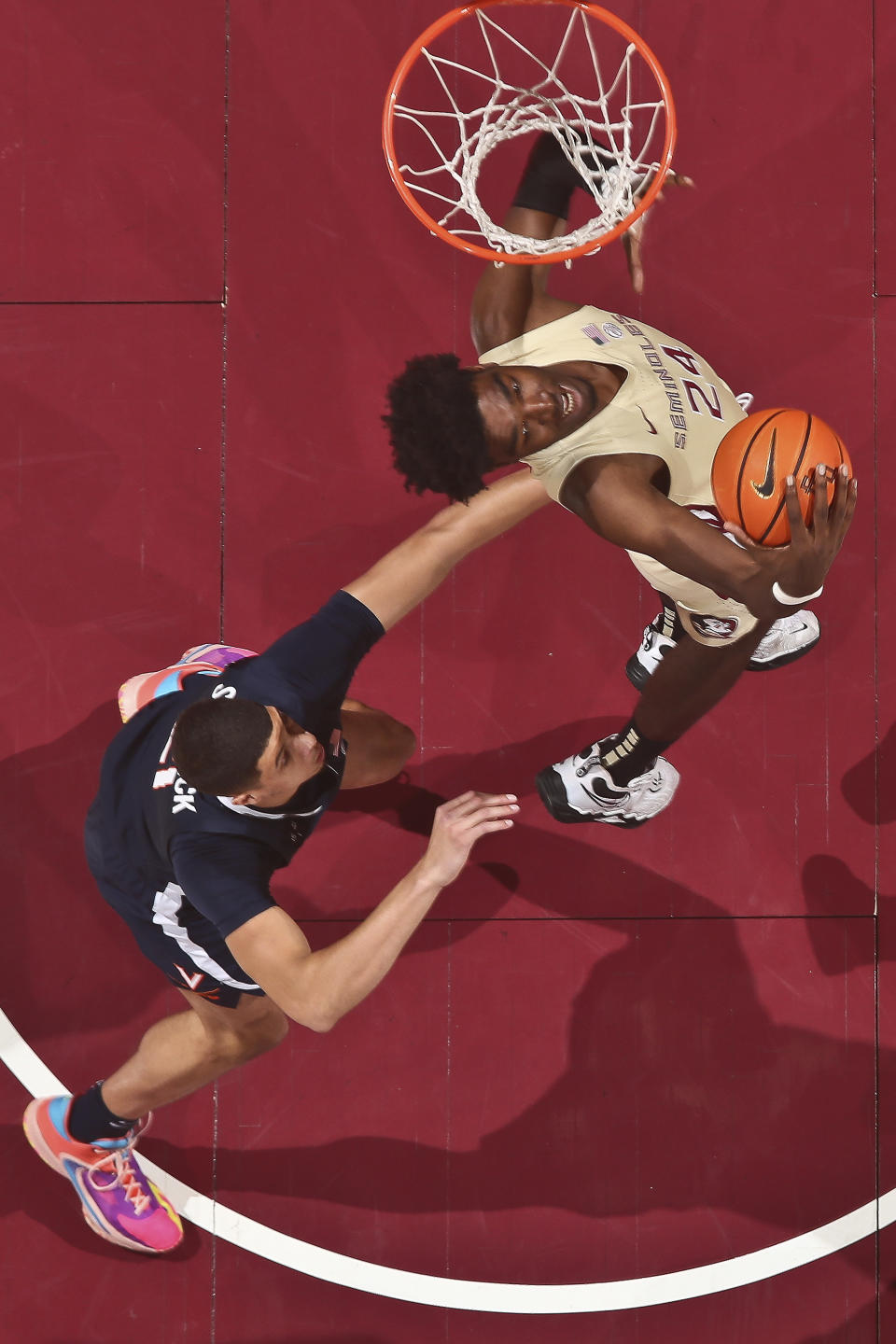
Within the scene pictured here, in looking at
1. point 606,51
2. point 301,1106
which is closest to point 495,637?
point 301,1106

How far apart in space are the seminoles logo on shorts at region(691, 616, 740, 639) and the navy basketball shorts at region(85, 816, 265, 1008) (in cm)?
190

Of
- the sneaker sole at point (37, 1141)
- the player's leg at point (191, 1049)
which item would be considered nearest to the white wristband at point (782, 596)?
the player's leg at point (191, 1049)

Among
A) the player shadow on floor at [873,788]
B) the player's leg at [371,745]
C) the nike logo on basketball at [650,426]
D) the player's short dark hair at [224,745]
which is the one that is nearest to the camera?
the player's short dark hair at [224,745]

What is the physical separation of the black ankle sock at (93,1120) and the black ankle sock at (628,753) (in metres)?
2.20

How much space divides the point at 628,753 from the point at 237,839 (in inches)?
61.6

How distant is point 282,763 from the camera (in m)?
3.12

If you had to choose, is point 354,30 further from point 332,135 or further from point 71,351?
point 71,351

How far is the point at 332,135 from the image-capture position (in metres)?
4.54

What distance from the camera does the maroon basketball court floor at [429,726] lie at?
4324mm

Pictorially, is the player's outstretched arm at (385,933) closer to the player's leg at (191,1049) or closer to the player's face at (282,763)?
the player's face at (282,763)

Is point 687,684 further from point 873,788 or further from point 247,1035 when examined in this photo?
point 247,1035

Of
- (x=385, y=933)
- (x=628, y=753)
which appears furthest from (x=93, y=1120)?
(x=628, y=753)

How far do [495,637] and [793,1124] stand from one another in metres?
2.27

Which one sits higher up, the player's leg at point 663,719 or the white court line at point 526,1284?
the player's leg at point 663,719
